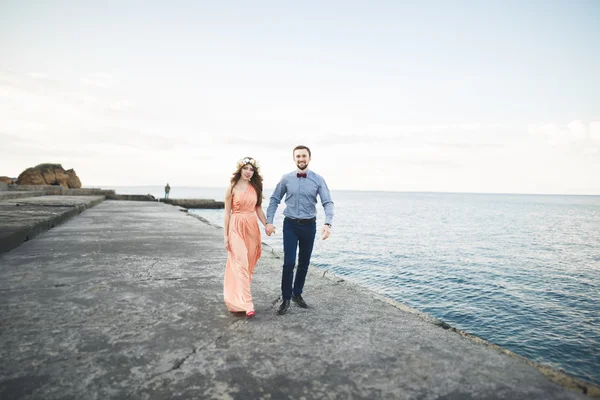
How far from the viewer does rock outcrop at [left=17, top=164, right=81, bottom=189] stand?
31.3 m

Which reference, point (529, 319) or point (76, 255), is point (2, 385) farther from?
point (529, 319)

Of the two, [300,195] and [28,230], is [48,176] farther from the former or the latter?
[300,195]

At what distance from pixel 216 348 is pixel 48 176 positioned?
38367 millimetres

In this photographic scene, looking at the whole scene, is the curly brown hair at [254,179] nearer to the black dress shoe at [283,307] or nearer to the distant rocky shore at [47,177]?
the black dress shoe at [283,307]

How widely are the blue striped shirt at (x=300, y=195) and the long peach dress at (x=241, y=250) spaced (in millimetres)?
257

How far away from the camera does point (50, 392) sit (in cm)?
199

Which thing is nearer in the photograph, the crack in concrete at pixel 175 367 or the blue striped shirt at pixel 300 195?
the crack in concrete at pixel 175 367

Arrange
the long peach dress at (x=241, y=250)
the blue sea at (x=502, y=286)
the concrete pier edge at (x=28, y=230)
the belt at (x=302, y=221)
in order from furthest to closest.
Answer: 1. the blue sea at (x=502, y=286)
2. the concrete pier edge at (x=28, y=230)
3. the belt at (x=302, y=221)
4. the long peach dress at (x=241, y=250)

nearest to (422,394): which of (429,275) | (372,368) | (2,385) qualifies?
(372,368)

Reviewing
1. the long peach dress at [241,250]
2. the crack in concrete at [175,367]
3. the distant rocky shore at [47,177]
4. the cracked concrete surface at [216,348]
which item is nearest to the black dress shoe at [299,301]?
the cracked concrete surface at [216,348]

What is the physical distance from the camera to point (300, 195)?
396cm

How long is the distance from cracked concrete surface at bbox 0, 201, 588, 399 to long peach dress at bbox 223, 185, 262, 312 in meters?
0.19

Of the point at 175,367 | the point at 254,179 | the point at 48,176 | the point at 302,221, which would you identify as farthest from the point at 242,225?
the point at 48,176

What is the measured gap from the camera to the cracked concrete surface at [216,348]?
6.89ft
